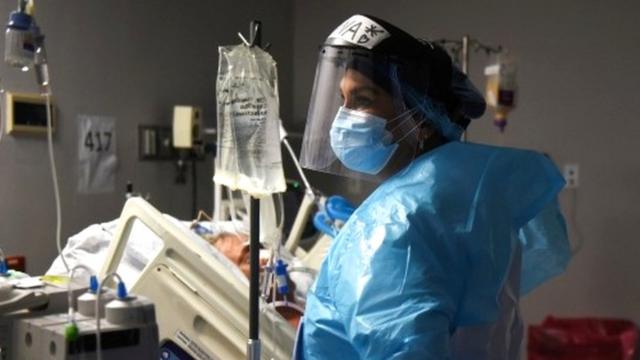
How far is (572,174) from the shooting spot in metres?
3.02

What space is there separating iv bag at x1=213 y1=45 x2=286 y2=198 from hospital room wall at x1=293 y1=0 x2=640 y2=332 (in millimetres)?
1881

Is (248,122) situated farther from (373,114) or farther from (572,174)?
(572,174)

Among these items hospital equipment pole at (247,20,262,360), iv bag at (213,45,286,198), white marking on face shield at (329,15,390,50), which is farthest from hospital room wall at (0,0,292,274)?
white marking on face shield at (329,15,390,50)

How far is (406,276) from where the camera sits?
43.4 inches

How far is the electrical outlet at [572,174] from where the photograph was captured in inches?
118

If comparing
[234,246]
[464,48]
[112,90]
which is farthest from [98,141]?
[464,48]

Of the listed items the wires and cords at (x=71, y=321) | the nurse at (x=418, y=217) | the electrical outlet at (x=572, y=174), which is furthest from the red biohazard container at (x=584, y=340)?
the wires and cords at (x=71, y=321)

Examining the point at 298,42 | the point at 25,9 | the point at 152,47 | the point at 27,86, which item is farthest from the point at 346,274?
the point at 298,42

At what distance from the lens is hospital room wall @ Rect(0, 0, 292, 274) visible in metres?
2.86

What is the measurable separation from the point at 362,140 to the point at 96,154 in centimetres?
207

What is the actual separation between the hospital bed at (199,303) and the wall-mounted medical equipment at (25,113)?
4.19 feet

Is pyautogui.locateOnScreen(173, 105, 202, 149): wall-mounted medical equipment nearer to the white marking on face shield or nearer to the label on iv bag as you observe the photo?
the label on iv bag

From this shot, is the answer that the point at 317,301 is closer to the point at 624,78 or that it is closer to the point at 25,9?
the point at 25,9

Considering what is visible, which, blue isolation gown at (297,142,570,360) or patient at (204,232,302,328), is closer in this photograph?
blue isolation gown at (297,142,570,360)
